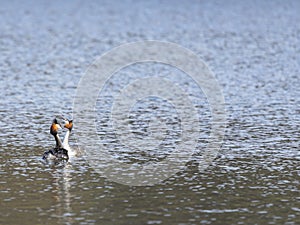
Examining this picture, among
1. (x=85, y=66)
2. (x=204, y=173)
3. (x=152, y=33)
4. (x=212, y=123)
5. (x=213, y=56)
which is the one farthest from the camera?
(x=152, y=33)

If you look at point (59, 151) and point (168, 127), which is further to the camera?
point (168, 127)

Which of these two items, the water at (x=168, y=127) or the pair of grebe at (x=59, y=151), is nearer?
the water at (x=168, y=127)

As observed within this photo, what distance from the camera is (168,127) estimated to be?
29328mm

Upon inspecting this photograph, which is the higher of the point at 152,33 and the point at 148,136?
the point at 152,33

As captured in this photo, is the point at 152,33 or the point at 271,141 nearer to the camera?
the point at 271,141

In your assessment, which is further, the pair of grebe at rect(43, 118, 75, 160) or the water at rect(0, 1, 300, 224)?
the pair of grebe at rect(43, 118, 75, 160)

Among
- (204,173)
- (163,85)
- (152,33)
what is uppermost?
(152,33)

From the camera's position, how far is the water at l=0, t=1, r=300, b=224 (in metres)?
19.8

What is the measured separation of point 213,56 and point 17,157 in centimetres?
2486

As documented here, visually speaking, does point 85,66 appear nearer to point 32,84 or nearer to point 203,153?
point 32,84

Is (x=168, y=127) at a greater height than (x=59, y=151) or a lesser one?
greater

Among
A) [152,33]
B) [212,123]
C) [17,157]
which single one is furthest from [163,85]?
[152,33]

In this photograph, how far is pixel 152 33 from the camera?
6066 cm

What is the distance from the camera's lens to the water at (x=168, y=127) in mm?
19812
